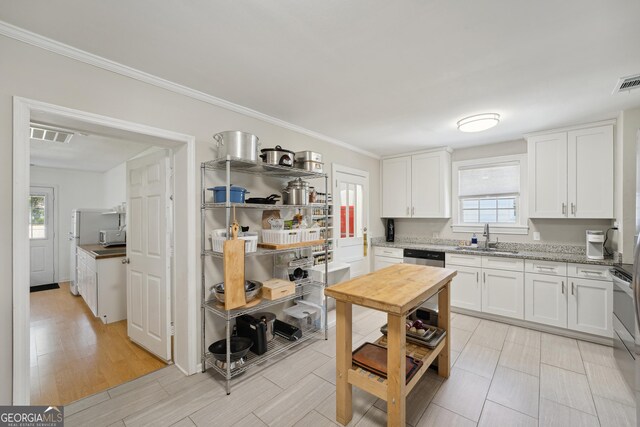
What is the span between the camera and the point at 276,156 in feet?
8.55

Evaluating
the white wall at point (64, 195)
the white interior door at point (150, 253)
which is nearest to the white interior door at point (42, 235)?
the white wall at point (64, 195)

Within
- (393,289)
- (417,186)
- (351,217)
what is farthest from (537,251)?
(393,289)

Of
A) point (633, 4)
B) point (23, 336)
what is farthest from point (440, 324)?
point (23, 336)

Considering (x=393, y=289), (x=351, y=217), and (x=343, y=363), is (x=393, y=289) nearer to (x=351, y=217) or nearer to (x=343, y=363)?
(x=343, y=363)

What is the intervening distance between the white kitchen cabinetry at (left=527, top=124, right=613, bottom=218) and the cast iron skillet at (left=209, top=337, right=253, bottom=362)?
12.6ft

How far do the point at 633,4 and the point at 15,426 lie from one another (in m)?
4.26

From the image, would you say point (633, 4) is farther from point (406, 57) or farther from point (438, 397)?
point (438, 397)

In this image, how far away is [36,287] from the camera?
212 inches

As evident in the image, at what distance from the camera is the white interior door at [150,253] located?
8.33 ft

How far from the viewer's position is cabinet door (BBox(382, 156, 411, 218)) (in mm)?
4660

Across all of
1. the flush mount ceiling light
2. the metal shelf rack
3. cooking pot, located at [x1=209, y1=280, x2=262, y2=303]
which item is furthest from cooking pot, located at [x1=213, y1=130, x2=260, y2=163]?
the flush mount ceiling light

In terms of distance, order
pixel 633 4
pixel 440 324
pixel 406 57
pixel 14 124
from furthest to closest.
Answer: pixel 440 324 → pixel 406 57 → pixel 14 124 → pixel 633 4

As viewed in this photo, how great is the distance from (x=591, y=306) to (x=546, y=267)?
535 mm

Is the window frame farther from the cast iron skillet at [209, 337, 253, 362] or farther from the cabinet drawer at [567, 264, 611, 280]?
the cast iron skillet at [209, 337, 253, 362]
